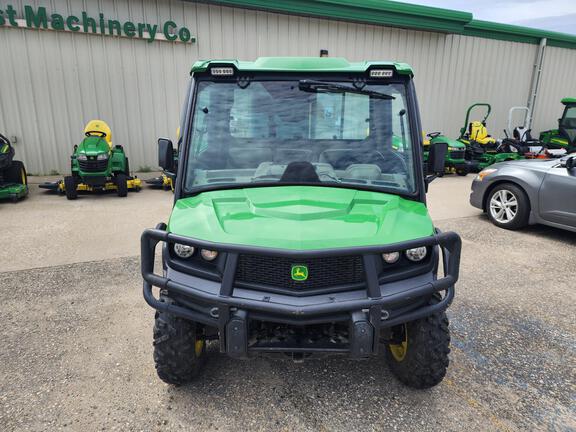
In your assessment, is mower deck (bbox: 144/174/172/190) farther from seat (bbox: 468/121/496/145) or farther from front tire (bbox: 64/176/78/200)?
seat (bbox: 468/121/496/145)

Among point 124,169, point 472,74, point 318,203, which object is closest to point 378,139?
point 318,203

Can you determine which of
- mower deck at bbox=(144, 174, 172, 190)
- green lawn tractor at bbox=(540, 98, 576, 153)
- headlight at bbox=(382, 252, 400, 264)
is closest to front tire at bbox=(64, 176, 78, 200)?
mower deck at bbox=(144, 174, 172, 190)

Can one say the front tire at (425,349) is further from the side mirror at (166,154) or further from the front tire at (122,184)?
the front tire at (122,184)

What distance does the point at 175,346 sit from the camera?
2520 mm

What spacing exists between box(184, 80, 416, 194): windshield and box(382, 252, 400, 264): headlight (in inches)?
26.5

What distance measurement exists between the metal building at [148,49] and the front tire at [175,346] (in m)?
9.40

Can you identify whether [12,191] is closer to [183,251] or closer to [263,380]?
[183,251]

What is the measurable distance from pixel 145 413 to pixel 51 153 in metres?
9.61

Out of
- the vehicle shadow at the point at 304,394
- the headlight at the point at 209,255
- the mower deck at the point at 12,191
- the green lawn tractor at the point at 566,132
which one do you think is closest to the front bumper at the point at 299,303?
the headlight at the point at 209,255

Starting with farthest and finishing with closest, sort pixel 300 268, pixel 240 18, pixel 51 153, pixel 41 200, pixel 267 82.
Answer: pixel 240 18 → pixel 51 153 → pixel 41 200 → pixel 267 82 → pixel 300 268

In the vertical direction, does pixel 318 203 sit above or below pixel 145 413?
above

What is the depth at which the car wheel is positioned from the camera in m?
6.27

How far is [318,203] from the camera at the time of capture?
2549mm

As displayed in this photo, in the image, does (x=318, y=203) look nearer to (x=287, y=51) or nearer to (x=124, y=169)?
(x=124, y=169)
